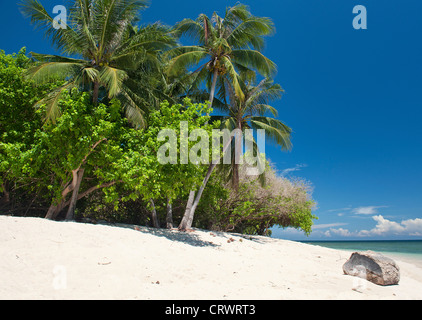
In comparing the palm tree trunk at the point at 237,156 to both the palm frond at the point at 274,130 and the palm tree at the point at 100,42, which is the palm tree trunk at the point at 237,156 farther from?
the palm tree at the point at 100,42

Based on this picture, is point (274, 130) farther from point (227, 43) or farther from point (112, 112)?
point (112, 112)

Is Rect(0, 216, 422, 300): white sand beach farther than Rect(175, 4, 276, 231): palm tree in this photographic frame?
No

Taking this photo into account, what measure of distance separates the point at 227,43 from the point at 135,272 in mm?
11176

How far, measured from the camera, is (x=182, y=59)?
41.0 ft

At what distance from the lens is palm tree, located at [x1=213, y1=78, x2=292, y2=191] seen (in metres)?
14.6

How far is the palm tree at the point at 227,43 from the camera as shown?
13.1 m

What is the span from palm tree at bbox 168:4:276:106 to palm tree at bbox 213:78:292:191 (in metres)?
1.30

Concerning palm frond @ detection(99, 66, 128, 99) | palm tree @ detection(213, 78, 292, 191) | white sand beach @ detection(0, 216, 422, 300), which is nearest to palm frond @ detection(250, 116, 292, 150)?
palm tree @ detection(213, 78, 292, 191)

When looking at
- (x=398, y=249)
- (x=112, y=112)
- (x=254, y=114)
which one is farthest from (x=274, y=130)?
(x=398, y=249)

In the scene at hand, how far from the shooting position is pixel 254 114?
15.3 metres

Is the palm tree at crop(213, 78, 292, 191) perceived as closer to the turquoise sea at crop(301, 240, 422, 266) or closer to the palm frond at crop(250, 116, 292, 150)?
the palm frond at crop(250, 116, 292, 150)
